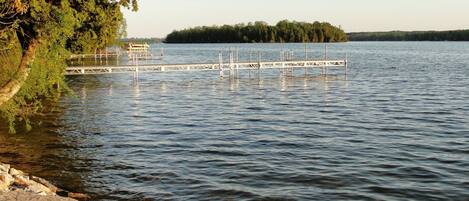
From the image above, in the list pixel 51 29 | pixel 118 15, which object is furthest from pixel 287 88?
pixel 51 29

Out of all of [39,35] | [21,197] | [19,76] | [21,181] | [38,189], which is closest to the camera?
[21,197]

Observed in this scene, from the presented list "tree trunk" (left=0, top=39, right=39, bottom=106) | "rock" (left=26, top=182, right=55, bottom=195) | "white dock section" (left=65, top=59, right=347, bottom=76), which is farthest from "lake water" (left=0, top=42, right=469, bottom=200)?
"white dock section" (left=65, top=59, right=347, bottom=76)

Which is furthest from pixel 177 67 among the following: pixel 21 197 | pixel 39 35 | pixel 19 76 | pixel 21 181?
pixel 21 197

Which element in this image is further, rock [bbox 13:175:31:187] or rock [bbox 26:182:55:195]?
rock [bbox 13:175:31:187]

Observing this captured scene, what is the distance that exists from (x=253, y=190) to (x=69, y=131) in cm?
1325

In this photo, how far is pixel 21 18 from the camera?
18.5 m

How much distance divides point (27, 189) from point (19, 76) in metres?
7.17

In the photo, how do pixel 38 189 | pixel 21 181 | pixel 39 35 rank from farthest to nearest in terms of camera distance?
pixel 39 35 → pixel 21 181 → pixel 38 189

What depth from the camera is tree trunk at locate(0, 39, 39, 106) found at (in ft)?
62.3

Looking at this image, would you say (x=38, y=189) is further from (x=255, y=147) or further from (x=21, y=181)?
(x=255, y=147)

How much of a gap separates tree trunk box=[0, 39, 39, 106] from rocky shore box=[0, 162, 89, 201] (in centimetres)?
465

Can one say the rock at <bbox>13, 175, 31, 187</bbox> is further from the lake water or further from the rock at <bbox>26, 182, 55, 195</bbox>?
the lake water

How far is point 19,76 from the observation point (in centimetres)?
1903

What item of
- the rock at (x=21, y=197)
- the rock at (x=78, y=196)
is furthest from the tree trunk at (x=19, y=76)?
the rock at (x=21, y=197)
